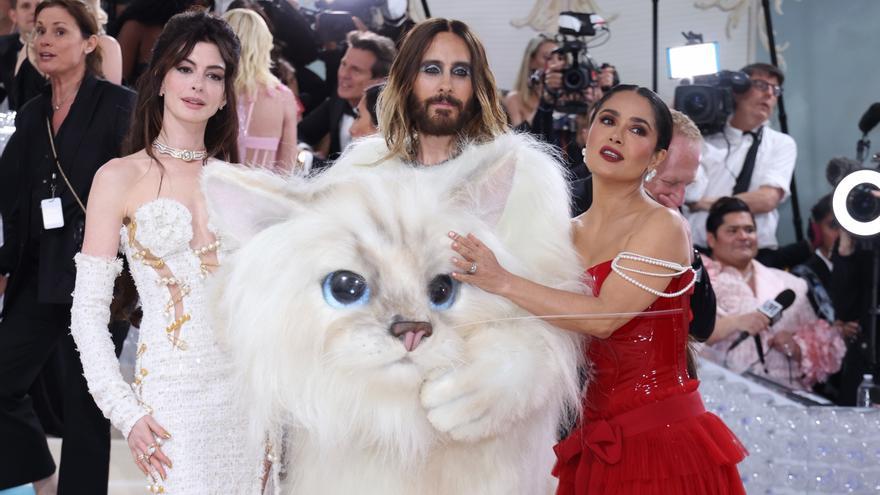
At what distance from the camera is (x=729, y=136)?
Answer: 6.01 meters

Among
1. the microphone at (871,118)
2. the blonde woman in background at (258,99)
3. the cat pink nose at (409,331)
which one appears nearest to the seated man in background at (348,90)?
the blonde woman in background at (258,99)

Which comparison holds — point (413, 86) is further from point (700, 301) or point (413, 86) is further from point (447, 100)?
point (700, 301)

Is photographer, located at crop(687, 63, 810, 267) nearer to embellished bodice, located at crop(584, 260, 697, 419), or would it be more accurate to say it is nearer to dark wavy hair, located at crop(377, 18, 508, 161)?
dark wavy hair, located at crop(377, 18, 508, 161)

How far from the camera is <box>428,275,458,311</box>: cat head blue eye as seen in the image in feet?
7.00

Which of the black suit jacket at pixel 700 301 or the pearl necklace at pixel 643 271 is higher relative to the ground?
the pearl necklace at pixel 643 271

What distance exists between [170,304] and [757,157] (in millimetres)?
4104

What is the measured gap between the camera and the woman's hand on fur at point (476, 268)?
213 centimetres

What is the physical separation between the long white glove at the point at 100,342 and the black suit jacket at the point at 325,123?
298cm

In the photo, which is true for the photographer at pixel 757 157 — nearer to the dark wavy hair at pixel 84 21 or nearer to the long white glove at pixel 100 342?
the dark wavy hair at pixel 84 21

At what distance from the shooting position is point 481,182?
7.31ft

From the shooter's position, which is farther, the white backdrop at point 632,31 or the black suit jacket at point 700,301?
the white backdrop at point 632,31

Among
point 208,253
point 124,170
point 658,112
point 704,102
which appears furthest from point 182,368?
point 704,102

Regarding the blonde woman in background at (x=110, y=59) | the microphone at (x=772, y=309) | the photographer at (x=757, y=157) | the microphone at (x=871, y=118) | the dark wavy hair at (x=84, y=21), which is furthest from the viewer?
the photographer at (x=757, y=157)

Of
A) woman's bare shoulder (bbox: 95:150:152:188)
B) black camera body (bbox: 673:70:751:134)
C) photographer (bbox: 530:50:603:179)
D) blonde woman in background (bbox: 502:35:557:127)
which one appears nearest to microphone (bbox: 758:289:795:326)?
black camera body (bbox: 673:70:751:134)
